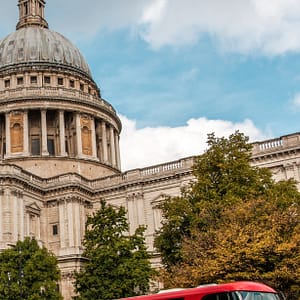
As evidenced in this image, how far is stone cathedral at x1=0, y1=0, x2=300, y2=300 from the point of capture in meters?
50.3

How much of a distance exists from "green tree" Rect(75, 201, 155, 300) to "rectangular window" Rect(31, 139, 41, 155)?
2680 cm

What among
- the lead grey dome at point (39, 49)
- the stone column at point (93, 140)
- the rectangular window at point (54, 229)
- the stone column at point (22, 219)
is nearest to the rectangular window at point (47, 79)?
the lead grey dome at point (39, 49)

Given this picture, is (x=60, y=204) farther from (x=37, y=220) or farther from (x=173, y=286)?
(x=173, y=286)

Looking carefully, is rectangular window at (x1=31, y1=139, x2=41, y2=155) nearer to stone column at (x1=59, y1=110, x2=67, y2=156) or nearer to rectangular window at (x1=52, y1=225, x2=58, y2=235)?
stone column at (x1=59, y1=110, x2=67, y2=156)

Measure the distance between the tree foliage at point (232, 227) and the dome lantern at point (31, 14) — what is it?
166 feet

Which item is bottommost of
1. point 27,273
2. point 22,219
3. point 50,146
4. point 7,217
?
point 27,273

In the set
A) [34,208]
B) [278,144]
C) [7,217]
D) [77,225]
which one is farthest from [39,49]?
[278,144]

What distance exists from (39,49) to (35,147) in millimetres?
14913

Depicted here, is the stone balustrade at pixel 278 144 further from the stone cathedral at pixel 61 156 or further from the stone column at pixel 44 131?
the stone column at pixel 44 131

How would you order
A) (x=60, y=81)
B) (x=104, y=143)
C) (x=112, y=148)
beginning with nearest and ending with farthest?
(x=104, y=143) < (x=112, y=148) < (x=60, y=81)

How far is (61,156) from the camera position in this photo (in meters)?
62.6

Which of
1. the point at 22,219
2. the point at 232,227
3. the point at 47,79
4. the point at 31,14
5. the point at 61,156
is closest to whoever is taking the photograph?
the point at 232,227

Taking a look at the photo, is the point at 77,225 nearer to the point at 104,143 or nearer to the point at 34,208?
the point at 34,208

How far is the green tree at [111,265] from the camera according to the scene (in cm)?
3738
